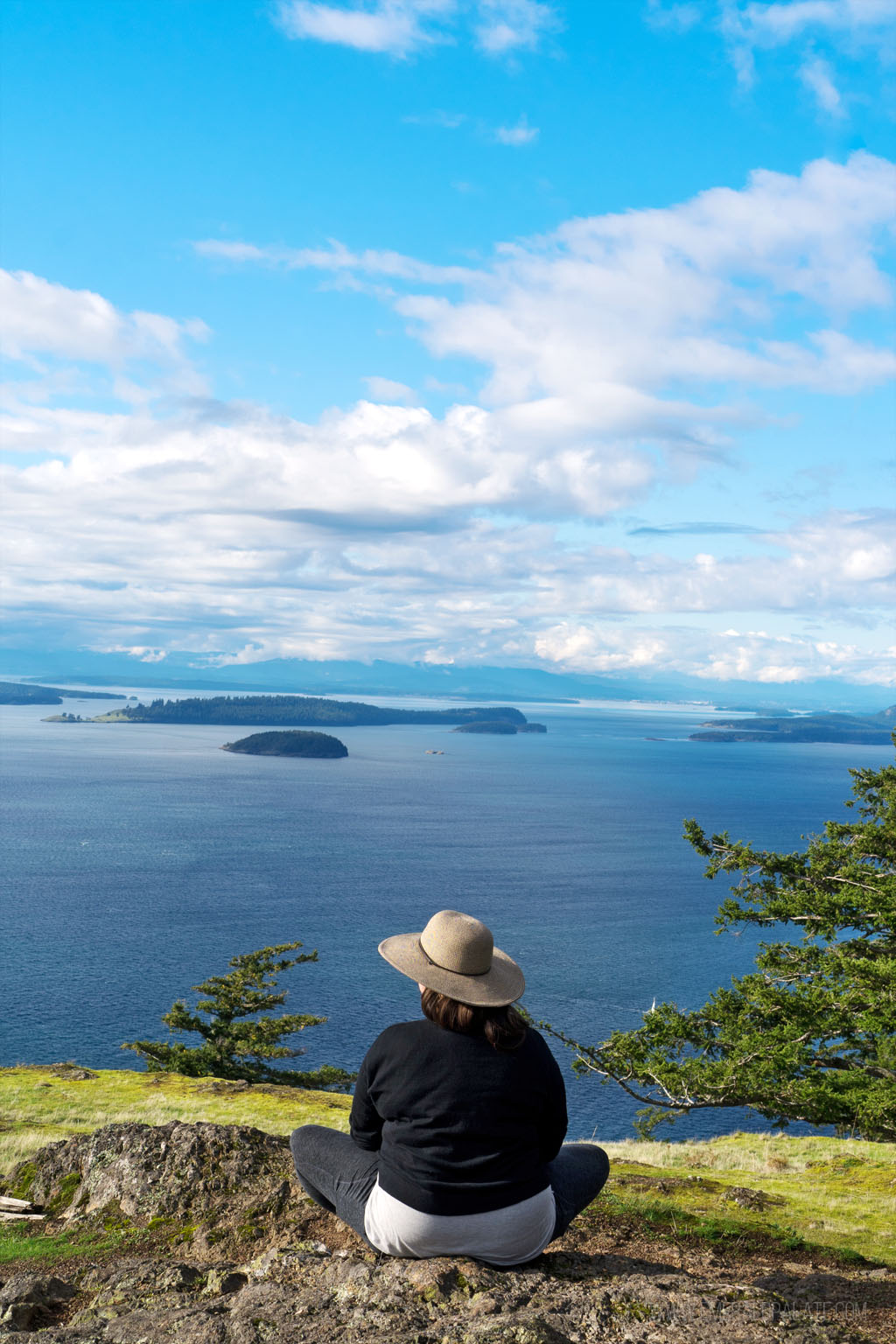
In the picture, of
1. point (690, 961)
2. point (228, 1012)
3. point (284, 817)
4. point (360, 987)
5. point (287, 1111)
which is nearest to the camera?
point (287, 1111)

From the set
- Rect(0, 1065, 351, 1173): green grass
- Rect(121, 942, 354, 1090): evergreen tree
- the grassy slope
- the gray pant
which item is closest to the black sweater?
the gray pant

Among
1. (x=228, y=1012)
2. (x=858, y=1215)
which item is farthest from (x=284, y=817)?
(x=858, y=1215)

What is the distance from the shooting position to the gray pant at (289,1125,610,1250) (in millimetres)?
5961

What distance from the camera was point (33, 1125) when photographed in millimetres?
21906

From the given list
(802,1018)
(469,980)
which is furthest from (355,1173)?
(802,1018)

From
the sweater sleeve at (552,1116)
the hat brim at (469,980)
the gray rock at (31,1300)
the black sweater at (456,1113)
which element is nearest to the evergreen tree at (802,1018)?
the sweater sleeve at (552,1116)

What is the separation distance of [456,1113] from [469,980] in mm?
779

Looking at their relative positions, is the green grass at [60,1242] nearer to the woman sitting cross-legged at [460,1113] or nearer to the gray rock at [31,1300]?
the gray rock at [31,1300]

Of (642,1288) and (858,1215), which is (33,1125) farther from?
(642,1288)

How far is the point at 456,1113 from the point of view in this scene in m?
5.27

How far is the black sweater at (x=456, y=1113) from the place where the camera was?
529 cm

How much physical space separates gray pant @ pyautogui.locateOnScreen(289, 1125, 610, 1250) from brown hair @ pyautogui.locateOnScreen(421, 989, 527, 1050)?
1416 mm

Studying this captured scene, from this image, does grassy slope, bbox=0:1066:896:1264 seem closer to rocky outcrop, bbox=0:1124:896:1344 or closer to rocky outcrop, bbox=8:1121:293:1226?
rocky outcrop, bbox=8:1121:293:1226

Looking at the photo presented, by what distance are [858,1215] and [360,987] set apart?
174ft
